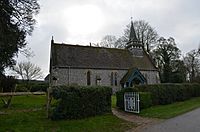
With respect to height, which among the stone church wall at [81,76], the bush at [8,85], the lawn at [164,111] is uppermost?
the stone church wall at [81,76]

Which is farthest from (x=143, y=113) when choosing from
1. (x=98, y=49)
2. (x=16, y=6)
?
(x=98, y=49)

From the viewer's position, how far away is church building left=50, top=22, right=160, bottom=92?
130 ft

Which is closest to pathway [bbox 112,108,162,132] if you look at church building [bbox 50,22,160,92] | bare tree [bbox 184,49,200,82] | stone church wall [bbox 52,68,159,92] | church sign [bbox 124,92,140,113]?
church sign [bbox 124,92,140,113]

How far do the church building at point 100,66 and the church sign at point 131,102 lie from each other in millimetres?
19523

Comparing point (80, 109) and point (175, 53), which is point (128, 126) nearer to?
point (80, 109)

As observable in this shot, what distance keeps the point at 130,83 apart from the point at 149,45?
18955mm

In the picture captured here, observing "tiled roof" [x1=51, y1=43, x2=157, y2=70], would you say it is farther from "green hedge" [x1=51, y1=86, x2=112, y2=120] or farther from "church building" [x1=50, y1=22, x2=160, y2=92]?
"green hedge" [x1=51, y1=86, x2=112, y2=120]

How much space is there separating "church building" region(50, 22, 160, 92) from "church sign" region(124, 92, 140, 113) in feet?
64.1

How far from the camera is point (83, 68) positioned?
4131 cm

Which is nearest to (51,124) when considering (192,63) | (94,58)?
(94,58)

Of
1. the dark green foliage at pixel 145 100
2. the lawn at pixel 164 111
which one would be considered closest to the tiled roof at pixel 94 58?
the dark green foliage at pixel 145 100

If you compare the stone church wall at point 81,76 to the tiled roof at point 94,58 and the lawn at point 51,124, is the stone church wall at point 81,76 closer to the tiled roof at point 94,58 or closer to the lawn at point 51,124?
the tiled roof at point 94,58

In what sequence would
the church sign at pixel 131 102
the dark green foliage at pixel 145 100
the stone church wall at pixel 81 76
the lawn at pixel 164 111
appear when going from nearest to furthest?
the lawn at pixel 164 111 → the church sign at pixel 131 102 → the dark green foliage at pixel 145 100 → the stone church wall at pixel 81 76

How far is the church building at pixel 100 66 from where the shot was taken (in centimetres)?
3959
